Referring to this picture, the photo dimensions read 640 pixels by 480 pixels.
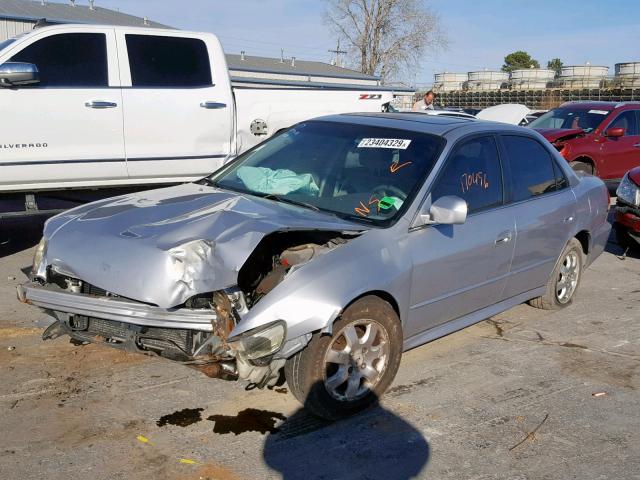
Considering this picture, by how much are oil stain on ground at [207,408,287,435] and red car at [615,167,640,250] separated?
18.7ft

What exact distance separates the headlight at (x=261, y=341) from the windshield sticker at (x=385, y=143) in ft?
5.82

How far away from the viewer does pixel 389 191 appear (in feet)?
14.7

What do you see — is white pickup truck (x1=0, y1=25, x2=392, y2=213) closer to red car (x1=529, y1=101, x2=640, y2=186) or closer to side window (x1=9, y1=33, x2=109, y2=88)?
side window (x1=9, y1=33, x2=109, y2=88)

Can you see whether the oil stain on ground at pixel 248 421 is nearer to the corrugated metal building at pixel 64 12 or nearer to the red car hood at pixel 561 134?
the red car hood at pixel 561 134

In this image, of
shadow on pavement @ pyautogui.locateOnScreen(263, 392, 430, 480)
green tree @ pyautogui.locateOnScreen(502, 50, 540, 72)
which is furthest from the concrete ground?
green tree @ pyautogui.locateOnScreen(502, 50, 540, 72)

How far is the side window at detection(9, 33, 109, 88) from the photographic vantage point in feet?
21.5

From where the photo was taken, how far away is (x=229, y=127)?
7.53 metres

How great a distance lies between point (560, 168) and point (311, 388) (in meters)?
3.31

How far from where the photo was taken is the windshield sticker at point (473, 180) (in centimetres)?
472

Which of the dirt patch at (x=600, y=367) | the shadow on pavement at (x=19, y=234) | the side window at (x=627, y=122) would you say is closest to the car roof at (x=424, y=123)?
the dirt patch at (x=600, y=367)

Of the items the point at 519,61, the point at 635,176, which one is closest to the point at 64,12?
the point at 635,176

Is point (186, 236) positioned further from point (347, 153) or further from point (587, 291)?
point (587, 291)

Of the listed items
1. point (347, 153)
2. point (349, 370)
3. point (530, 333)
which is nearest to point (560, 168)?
point (530, 333)

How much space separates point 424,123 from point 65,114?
354cm
